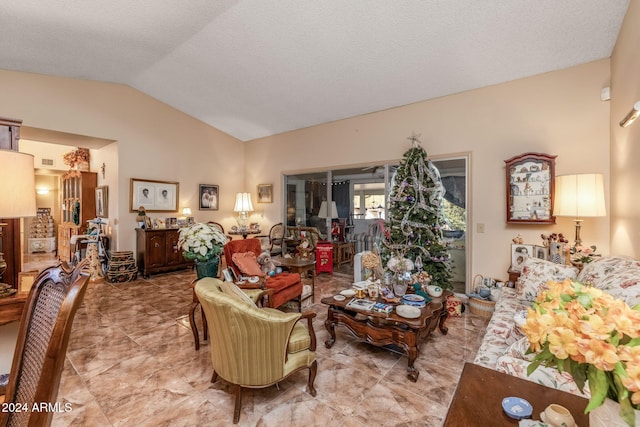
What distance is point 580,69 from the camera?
11.5 ft

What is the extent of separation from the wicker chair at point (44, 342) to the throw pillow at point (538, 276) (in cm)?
347

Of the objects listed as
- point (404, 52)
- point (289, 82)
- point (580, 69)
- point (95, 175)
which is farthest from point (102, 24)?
point (580, 69)

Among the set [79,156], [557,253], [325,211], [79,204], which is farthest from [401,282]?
[79,156]

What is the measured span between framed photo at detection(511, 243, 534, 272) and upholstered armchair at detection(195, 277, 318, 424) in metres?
3.29

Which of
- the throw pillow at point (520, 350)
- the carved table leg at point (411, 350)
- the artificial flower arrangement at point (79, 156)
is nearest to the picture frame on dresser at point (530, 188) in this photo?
the carved table leg at point (411, 350)

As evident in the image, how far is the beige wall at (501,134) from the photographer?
3.45 metres

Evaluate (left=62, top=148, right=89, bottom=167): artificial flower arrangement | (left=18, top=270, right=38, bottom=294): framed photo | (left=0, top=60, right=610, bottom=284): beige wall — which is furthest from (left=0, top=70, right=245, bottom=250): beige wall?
(left=18, top=270, right=38, bottom=294): framed photo

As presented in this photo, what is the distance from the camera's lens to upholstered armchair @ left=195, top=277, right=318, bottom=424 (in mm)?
1812

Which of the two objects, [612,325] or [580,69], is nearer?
[612,325]

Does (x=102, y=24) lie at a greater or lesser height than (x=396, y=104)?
greater

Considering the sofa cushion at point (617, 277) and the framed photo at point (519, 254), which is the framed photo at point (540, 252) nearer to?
the framed photo at point (519, 254)

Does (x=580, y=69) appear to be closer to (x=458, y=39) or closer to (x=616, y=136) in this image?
(x=616, y=136)

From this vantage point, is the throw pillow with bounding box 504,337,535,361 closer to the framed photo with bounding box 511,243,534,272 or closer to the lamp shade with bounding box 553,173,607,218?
the lamp shade with bounding box 553,173,607,218

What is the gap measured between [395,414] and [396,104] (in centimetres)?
446
